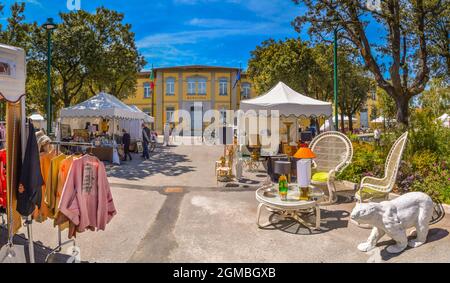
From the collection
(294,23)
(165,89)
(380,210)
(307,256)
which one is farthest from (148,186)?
(165,89)

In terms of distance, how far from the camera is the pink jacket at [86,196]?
11.1 ft

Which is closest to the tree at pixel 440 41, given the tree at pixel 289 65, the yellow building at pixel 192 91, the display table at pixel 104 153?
the tree at pixel 289 65

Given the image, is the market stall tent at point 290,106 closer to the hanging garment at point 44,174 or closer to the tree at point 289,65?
the hanging garment at point 44,174

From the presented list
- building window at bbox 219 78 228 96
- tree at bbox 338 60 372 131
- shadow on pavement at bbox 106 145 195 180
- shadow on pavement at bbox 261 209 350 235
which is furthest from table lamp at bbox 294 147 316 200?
building window at bbox 219 78 228 96

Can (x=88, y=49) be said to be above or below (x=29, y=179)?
above

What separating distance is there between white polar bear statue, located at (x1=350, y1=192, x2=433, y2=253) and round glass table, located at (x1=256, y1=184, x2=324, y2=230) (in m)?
0.99

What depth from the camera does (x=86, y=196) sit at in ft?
11.6

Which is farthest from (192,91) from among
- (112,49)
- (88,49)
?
(88,49)

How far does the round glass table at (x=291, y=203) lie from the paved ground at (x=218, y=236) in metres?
0.20

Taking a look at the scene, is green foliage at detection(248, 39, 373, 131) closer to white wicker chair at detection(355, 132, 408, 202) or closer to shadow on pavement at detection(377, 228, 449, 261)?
white wicker chair at detection(355, 132, 408, 202)

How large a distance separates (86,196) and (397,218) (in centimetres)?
376

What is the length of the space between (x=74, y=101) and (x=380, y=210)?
3209 centimetres

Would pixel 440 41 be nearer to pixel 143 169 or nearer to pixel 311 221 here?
pixel 311 221

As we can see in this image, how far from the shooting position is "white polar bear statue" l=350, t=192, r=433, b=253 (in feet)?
12.3
